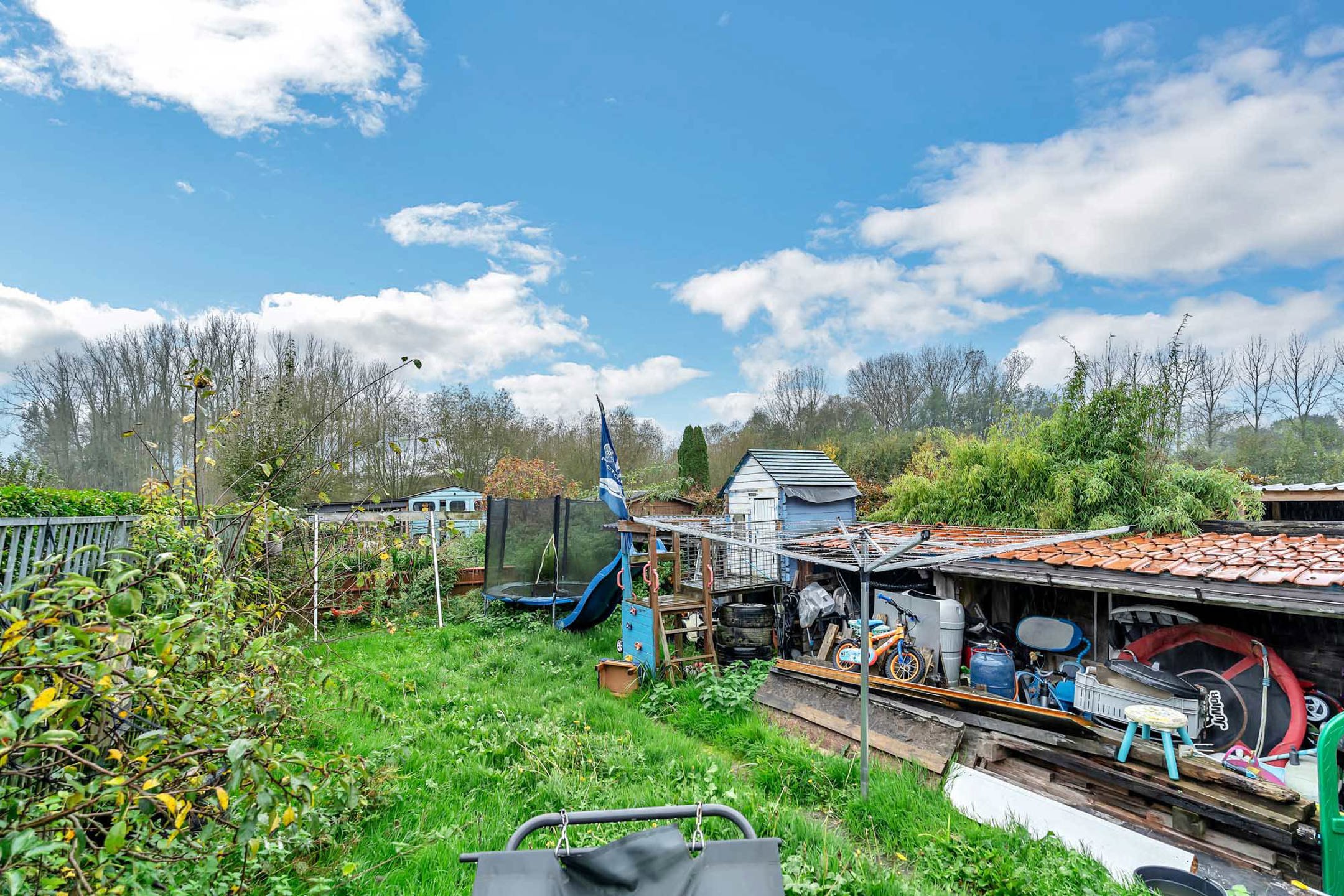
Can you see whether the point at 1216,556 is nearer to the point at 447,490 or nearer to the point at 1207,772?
the point at 1207,772

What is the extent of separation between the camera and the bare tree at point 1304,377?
51.1 ft

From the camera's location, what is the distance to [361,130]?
7.41 metres

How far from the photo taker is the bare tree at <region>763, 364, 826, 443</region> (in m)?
24.1

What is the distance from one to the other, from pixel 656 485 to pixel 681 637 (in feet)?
39.1

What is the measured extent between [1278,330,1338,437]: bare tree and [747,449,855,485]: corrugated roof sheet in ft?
46.8

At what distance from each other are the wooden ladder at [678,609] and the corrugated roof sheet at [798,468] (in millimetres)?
3966

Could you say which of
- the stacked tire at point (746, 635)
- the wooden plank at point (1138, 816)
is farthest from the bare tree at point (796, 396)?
the wooden plank at point (1138, 816)

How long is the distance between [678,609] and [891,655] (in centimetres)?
244

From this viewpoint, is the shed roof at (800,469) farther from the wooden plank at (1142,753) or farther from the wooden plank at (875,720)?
the wooden plank at (1142,753)

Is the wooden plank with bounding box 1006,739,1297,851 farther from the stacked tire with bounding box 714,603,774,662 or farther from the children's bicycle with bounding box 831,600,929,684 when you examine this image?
the stacked tire with bounding box 714,603,774,662

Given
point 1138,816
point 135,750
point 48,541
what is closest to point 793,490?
point 1138,816

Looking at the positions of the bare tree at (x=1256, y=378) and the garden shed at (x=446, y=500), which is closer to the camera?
the bare tree at (x=1256, y=378)

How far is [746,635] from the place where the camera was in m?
7.34

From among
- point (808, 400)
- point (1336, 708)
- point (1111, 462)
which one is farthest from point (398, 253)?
point (808, 400)
